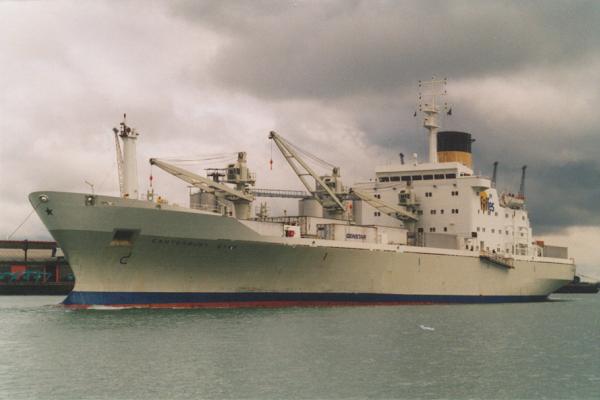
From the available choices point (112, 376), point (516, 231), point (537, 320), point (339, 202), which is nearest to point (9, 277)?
point (339, 202)

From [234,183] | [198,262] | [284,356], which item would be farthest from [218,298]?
[284,356]

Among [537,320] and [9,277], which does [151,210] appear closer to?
[537,320]

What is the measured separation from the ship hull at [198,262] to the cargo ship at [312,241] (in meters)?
0.05

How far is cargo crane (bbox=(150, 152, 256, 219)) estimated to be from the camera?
1404 inches

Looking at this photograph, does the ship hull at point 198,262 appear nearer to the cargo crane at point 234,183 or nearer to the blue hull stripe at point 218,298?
the blue hull stripe at point 218,298

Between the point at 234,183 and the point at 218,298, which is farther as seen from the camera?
the point at 234,183

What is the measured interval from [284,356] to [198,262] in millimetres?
12315

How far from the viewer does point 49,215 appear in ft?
101

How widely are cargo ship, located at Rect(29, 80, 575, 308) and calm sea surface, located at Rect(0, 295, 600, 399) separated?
207cm

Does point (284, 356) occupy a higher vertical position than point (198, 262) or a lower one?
lower

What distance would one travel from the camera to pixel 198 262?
32.1 meters

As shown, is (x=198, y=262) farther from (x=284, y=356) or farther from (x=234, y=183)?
(x=284, y=356)

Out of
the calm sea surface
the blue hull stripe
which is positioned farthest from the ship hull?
the calm sea surface

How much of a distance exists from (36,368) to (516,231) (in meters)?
38.6
